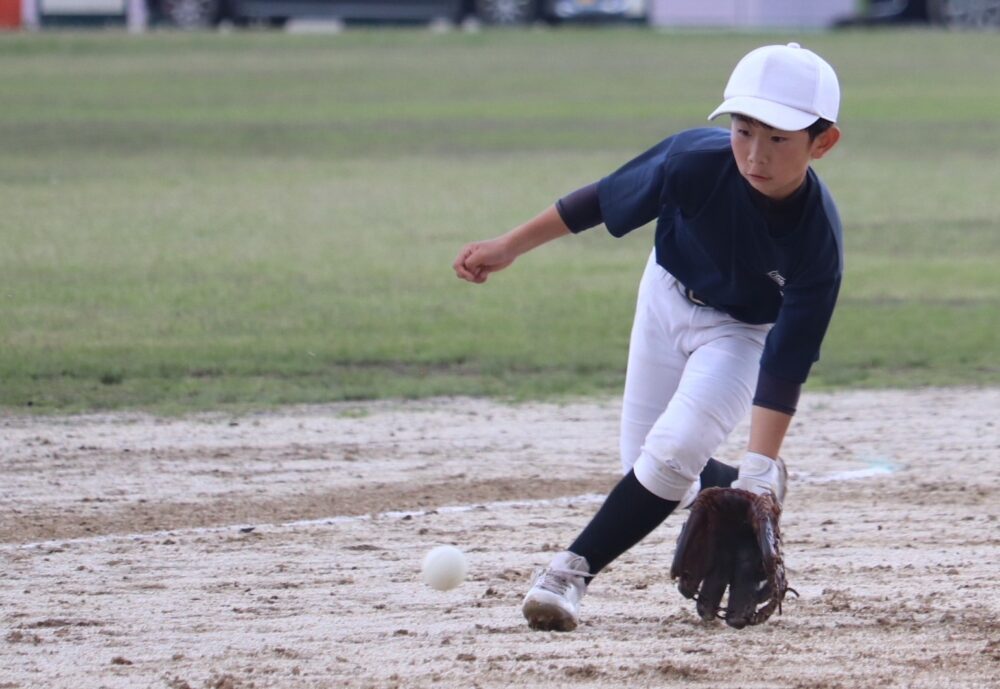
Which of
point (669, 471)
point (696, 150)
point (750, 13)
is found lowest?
point (669, 471)

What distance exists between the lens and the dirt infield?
411cm

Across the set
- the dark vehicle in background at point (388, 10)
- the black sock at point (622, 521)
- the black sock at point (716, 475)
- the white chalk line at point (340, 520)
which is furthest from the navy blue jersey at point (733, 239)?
the dark vehicle in background at point (388, 10)

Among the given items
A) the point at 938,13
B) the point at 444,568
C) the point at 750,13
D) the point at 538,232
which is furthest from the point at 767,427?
the point at 750,13

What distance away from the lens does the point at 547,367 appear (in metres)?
8.43

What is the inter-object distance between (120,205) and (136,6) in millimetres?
15707

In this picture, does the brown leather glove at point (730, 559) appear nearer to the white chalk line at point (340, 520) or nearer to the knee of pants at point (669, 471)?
the knee of pants at point (669, 471)

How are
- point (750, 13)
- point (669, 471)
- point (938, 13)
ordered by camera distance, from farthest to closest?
1. point (750, 13)
2. point (938, 13)
3. point (669, 471)

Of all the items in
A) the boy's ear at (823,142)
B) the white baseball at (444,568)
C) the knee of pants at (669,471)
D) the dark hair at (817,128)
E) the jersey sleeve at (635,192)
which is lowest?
the white baseball at (444,568)

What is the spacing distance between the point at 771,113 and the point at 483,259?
3.13 ft

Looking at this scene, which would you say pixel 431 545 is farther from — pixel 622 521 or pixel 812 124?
pixel 812 124

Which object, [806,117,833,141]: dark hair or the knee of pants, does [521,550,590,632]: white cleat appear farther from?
[806,117,833,141]: dark hair

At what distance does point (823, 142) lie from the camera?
4113mm

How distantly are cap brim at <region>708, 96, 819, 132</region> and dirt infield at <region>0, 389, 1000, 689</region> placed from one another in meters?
1.35

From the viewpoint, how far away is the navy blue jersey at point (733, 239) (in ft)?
13.5
